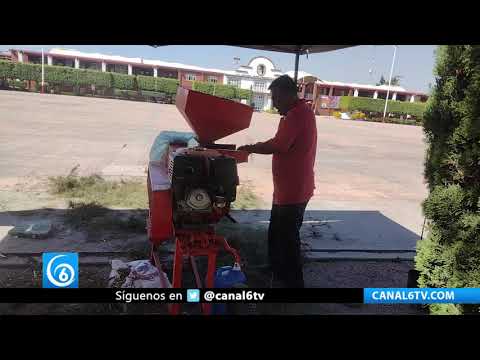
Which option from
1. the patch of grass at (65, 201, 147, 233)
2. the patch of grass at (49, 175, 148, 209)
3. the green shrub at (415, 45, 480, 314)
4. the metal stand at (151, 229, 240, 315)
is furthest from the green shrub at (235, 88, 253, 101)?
the metal stand at (151, 229, 240, 315)

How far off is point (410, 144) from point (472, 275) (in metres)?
15.3

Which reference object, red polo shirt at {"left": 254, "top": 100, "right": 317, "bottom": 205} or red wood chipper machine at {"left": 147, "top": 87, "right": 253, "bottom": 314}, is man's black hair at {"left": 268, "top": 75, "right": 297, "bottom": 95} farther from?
red wood chipper machine at {"left": 147, "top": 87, "right": 253, "bottom": 314}

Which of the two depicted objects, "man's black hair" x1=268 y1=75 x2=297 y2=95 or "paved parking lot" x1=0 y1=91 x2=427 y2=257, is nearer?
"man's black hair" x1=268 y1=75 x2=297 y2=95

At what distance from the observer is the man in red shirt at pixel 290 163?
2652mm

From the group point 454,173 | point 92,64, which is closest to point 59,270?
point 454,173

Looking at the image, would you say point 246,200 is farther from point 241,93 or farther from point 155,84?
point 155,84

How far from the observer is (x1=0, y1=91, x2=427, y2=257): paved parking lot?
16.8ft

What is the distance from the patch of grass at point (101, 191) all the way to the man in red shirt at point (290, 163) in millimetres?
2766

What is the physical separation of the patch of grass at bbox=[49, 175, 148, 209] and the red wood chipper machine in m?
2.83

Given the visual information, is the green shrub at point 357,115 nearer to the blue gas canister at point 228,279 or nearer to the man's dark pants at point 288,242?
the man's dark pants at point 288,242

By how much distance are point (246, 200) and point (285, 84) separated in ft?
11.1

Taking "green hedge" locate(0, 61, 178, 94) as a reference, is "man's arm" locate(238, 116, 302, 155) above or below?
below

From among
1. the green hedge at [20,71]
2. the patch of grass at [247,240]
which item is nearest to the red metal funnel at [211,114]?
the patch of grass at [247,240]
